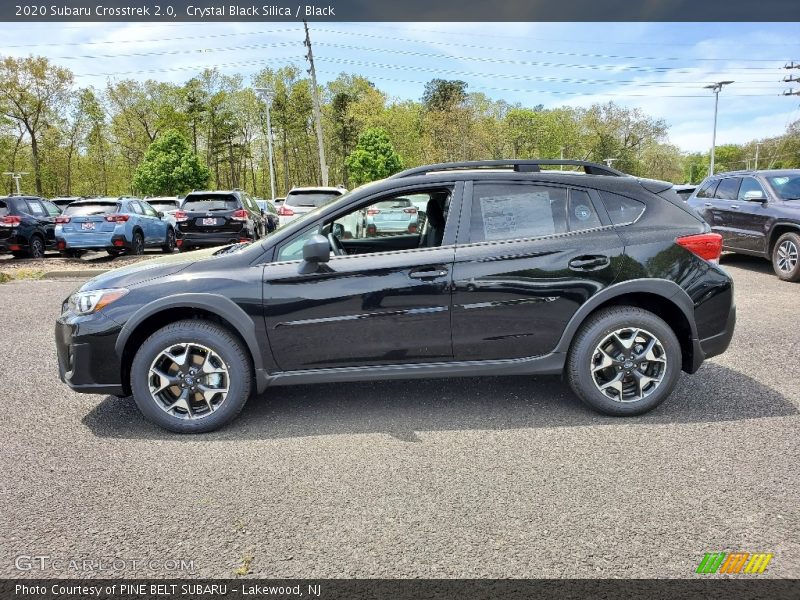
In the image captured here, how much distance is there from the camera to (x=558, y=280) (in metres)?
3.86

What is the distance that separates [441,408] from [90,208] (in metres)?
13.0

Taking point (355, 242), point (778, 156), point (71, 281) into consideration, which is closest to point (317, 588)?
point (355, 242)

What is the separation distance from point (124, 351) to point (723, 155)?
470ft

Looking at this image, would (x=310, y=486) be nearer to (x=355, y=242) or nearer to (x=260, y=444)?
(x=260, y=444)

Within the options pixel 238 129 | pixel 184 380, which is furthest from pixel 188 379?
pixel 238 129

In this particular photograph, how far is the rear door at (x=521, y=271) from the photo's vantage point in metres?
3.84

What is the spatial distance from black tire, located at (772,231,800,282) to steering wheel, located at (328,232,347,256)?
8.41 meters

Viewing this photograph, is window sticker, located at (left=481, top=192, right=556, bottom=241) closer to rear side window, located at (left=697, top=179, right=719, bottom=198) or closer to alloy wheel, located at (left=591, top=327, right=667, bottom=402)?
alloy wheel, located at (left=591, top=327, right=667, bottom=402)

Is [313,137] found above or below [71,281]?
above

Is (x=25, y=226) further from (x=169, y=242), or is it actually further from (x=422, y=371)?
(x=422, y=371)

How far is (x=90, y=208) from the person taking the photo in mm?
13961

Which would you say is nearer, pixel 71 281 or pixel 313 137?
pixel 71 281

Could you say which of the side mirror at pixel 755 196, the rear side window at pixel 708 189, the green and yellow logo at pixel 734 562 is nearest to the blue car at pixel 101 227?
the rear side window at pixel 708 189

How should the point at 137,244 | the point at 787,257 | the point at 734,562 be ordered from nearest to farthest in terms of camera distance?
the point at 734,562, the point at 787,257, the point at 137,244
